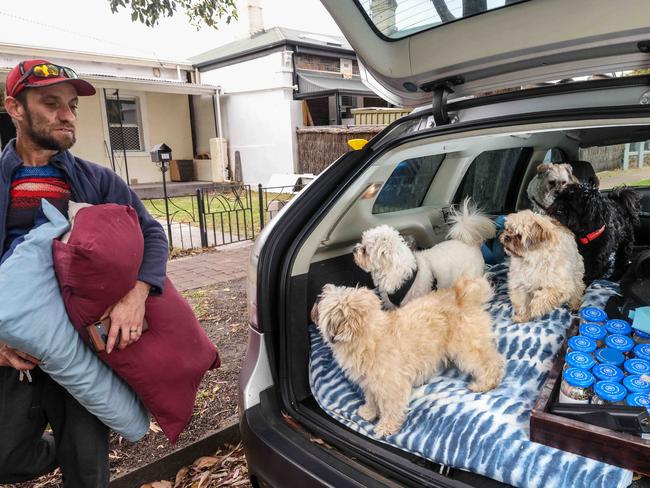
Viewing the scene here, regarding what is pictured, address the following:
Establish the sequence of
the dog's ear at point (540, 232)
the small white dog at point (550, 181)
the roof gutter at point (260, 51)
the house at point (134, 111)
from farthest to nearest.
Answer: the roof gutter at point (260, 51) → the house at point (134, 111) → the small white dog at point (550, 181) → the dog's ear at point (540, 232)

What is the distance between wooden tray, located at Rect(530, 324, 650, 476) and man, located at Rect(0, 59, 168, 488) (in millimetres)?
1618

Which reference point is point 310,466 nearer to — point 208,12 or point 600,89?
point 600,89

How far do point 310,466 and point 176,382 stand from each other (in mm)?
674

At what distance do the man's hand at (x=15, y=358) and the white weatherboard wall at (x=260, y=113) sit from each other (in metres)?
12.0

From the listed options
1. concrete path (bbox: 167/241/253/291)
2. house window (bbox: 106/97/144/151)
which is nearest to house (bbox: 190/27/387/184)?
house window (bbox: 106/97/144/151)

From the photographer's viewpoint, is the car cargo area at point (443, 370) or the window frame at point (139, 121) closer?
the car cargo area at point (443, 370)

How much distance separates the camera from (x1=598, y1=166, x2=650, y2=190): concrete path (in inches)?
126

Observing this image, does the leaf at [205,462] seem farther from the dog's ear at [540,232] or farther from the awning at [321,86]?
the awning at [321,86]

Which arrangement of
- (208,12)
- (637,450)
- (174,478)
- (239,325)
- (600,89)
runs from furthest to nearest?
(208,12)
(239,325)
(174,478)
(600,89)
(637,450)

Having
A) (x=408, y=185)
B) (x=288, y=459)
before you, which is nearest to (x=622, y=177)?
(x=408, y=185)

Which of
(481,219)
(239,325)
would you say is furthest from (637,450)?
(239,325)

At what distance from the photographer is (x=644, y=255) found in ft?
8.89

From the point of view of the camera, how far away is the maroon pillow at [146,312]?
5.00 ft

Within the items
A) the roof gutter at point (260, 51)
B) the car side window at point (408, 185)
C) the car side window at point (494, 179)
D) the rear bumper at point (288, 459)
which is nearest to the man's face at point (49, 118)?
the rear bumper at point (288, 459)
